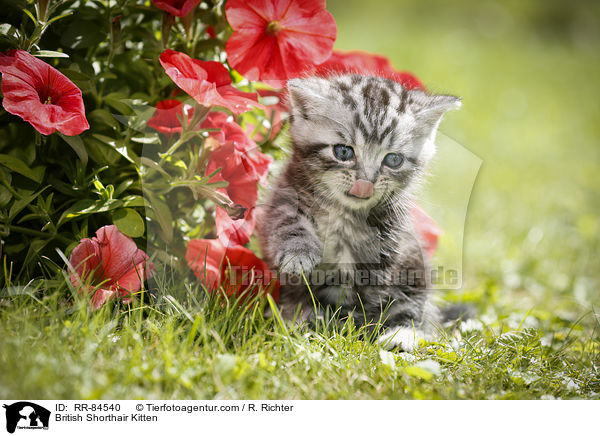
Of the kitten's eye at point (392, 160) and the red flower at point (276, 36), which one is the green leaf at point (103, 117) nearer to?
the red flower at point (276, 36)

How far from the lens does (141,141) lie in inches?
47.7

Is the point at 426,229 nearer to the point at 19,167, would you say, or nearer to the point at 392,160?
the point at 392,160

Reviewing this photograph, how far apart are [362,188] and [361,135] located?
12 centimetres

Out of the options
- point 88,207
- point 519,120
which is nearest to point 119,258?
point 88,207

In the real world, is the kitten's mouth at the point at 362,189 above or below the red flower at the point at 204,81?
below

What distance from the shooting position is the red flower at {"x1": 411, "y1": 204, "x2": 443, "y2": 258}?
137cm

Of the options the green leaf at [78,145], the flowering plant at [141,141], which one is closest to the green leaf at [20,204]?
the flowering plant at [141,141]

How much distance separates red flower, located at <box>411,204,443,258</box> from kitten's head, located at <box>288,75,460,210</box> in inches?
6.2

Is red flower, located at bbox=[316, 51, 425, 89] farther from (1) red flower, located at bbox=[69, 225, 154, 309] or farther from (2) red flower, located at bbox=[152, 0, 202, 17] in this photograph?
(1) red flower, located at bbox=[69, 225, 154, 309]

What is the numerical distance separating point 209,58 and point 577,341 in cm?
124

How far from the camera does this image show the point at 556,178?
2930mm

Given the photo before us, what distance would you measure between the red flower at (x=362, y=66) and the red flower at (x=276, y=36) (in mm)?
164

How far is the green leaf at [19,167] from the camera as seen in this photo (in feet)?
3.75
